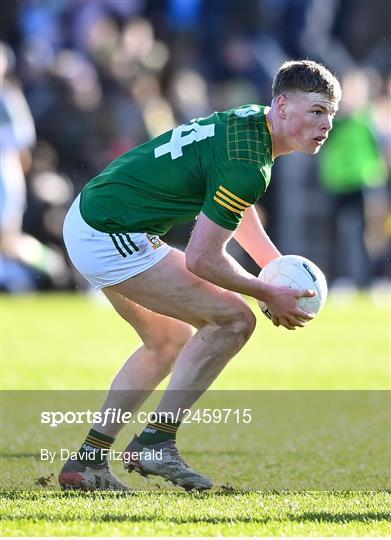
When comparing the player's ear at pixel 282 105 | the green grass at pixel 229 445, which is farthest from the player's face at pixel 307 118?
the green grass at pixel 229 445

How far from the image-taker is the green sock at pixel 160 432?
20.3ft

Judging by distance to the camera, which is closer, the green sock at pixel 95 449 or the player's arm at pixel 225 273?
the player's arm at pixel 225 273

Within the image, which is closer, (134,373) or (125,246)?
(125,246)

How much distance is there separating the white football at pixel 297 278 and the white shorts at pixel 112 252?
1.73 ft

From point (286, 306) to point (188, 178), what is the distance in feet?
2.53

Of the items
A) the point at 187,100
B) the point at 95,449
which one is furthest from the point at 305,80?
the point at 187,100

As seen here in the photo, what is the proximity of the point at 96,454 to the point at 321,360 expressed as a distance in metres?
5.45

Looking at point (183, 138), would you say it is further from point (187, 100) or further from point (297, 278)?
point (187, 100)

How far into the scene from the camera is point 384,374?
34.7 feet

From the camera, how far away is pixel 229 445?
7.51 m

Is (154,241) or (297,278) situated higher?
(154,241)

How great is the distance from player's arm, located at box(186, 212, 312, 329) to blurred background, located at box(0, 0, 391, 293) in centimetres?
1124

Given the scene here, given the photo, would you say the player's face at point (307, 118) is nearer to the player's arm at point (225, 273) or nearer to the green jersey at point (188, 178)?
the green jersey at point (188, 178)

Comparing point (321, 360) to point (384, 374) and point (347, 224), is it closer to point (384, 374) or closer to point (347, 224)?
point (384, 374)
